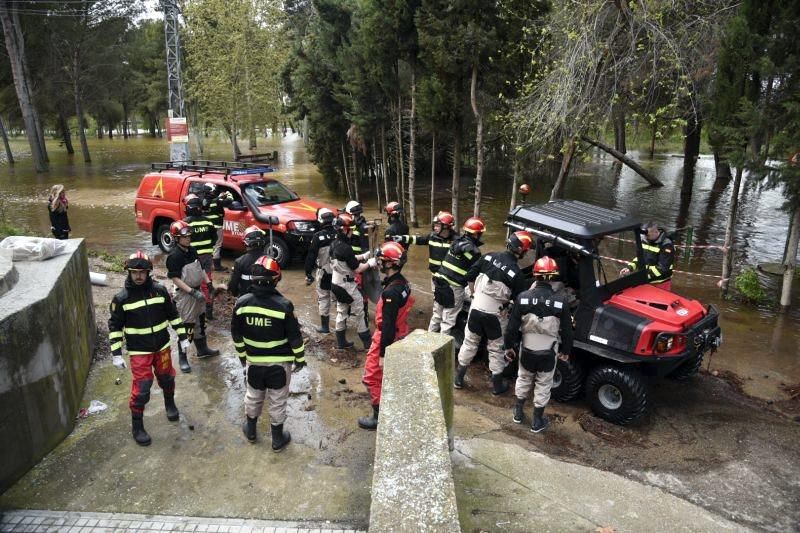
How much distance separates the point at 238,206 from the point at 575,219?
7103 mm

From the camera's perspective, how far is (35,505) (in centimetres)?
423

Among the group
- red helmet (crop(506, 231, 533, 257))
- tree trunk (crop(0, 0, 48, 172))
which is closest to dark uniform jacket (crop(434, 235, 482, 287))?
red helmet (crop(506, 231, 533, 257))

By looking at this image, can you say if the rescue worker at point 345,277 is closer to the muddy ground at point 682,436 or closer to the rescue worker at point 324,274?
the muddy ground at point 682,436

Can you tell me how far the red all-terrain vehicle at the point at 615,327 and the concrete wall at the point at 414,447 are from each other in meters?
2.08

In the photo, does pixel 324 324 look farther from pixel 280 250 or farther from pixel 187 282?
pixel 280 250

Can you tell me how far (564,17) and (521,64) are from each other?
1129 mm

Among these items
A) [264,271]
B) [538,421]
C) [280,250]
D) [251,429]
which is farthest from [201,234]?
[538,421]

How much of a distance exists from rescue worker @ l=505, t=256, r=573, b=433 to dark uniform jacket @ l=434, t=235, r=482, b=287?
145 centimetres

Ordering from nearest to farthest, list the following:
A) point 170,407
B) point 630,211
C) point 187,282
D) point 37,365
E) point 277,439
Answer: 1. point 37,365
2. point 277,439
3. point 170,407
4. point 187,282
5. point 630,211

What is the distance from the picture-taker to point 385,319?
5.37 m

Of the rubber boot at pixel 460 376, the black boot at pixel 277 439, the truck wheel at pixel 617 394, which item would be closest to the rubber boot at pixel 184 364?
the black boot at pixel 277 439

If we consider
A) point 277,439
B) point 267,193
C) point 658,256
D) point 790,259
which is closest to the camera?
point 277,439

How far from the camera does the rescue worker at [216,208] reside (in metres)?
10.0

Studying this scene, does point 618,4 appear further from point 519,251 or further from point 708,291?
point 519,251
